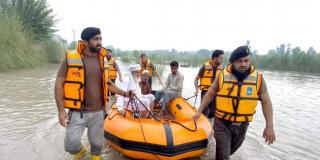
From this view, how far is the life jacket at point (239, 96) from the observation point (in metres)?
2.74

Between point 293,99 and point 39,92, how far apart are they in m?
9.01

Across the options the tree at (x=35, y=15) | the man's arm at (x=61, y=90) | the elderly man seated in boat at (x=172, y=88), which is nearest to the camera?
the man's arm at (x=61, y=90)

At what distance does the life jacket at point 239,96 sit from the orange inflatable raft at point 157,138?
753 mm

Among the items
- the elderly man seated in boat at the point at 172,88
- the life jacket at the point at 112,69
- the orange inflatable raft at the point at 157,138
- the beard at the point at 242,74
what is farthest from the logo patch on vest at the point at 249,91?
the life jacket at the point at 112,69

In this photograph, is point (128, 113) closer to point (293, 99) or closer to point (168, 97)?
point (168, 97)

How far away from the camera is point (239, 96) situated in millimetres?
2744

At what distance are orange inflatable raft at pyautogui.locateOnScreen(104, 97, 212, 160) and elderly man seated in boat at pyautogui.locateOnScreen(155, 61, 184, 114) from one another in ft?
5.11

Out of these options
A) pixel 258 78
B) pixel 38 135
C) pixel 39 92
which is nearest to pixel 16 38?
pixel 39 92

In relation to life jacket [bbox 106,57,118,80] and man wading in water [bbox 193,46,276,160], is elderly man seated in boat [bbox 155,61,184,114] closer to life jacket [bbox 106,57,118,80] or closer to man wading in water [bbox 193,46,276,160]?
life jacket [bbox 106,57,118,80]

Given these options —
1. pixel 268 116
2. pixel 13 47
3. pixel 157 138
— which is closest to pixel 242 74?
pixel 268 116

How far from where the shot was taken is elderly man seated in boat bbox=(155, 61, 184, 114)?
523 centimetres

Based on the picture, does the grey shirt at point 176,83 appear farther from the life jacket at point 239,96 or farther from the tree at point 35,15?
the tree at point 35,15

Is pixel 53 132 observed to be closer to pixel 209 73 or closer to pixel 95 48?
pixel 95 48

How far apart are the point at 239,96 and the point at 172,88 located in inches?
104
